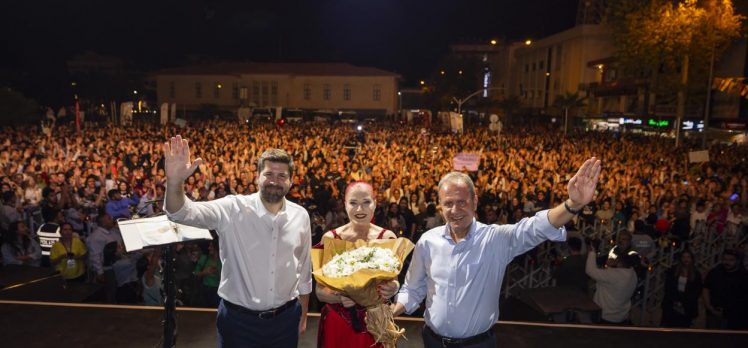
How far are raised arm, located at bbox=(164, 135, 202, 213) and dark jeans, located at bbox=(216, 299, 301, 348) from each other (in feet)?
2.79

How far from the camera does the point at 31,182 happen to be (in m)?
10.3

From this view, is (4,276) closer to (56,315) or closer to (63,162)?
(56,315)

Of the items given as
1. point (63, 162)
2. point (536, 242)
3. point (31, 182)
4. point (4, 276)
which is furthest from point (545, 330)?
point (63, 162)

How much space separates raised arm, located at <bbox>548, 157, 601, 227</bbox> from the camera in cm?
280

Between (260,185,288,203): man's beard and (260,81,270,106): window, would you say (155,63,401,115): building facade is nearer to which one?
(260,81,270,106): window

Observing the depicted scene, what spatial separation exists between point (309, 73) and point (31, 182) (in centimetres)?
4544

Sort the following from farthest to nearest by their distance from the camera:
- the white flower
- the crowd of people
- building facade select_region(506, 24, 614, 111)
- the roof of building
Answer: the roof of building < building facade select_region(506, 24, 614, 111) < the crowd of people < the white flower

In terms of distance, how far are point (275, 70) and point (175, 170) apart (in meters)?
53.3

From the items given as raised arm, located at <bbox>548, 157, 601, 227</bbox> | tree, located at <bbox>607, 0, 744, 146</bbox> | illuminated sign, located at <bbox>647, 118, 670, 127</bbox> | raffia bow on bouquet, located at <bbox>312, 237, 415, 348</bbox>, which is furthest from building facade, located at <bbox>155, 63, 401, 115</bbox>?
raised arm, located at <bbox>548, 157, 601, 227</bbox>

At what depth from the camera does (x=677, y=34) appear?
22.5 m

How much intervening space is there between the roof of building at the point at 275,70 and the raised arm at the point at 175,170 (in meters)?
52.1

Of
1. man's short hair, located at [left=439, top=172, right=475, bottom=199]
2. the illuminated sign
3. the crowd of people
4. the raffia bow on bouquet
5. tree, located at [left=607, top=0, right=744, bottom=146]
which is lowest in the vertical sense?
the crowd of people

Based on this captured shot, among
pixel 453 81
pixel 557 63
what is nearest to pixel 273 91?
pixel 453 81

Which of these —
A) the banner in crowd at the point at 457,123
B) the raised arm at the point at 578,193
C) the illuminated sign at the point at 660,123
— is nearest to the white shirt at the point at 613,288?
the raised arm at the point at 578,193
